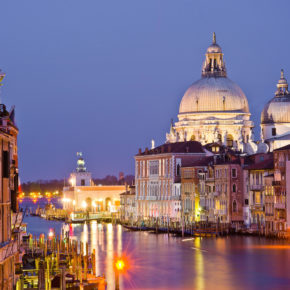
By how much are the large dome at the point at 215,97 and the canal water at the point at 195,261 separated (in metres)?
22.9

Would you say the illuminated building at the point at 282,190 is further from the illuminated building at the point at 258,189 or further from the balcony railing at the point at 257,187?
the balcony railing at the point at 257,187

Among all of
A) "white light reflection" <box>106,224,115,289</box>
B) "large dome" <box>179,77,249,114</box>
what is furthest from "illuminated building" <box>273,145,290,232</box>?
"large dome" <box>179,77,249,114</box>

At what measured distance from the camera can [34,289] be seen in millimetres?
25922

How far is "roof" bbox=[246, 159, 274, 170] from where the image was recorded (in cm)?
5159

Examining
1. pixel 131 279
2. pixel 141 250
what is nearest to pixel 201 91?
pixel 141 250

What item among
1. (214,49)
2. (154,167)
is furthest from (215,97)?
(154,167)

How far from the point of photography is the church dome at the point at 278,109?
2879 inches

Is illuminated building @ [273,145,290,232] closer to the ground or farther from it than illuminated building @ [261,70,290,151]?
closer to the ground

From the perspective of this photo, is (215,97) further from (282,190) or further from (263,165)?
(282,190)

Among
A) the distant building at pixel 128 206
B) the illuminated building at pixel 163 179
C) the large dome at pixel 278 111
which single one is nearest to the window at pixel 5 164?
the illuminated building at pixel 163 179

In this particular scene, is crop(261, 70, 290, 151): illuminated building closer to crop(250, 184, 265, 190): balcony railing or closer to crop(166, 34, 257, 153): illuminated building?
crop(166, 34, 257, 153): illuminated building

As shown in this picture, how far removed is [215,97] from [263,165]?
2558 centimetres

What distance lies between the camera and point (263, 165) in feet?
172

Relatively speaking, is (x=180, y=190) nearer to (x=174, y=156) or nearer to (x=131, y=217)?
(x=174, y=156)
